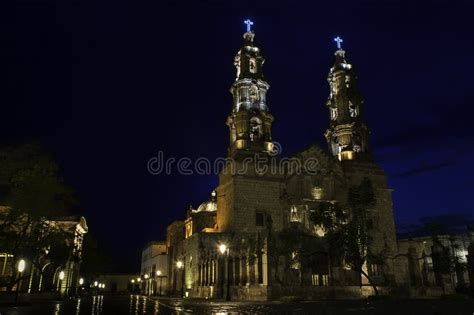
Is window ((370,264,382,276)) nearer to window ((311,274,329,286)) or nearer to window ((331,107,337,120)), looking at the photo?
window ((311,274,329,286))

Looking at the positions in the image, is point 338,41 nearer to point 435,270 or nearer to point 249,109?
point 249,109

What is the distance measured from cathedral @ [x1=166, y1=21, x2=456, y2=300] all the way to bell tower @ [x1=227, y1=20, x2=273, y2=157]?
127 mm

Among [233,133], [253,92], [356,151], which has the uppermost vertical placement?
[253,92]

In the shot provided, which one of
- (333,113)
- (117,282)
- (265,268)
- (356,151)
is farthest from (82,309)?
(117,282)

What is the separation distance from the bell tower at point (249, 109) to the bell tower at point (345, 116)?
10356mm

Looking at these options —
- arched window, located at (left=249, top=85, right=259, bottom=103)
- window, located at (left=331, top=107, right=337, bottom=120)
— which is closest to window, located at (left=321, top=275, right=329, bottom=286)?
arched window, located at (left=249, top=85, right=259, bottom=103)

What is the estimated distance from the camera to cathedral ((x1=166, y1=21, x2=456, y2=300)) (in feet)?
117

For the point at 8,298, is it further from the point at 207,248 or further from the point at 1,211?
the point at 207,248

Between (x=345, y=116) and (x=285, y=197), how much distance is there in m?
16.1

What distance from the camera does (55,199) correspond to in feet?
92.8

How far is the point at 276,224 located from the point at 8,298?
26684mm

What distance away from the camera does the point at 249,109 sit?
49250 millimetres

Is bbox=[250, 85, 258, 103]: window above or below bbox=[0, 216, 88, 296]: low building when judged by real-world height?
above

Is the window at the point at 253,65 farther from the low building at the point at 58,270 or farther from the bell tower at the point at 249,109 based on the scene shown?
the low building at the point at 58,270
